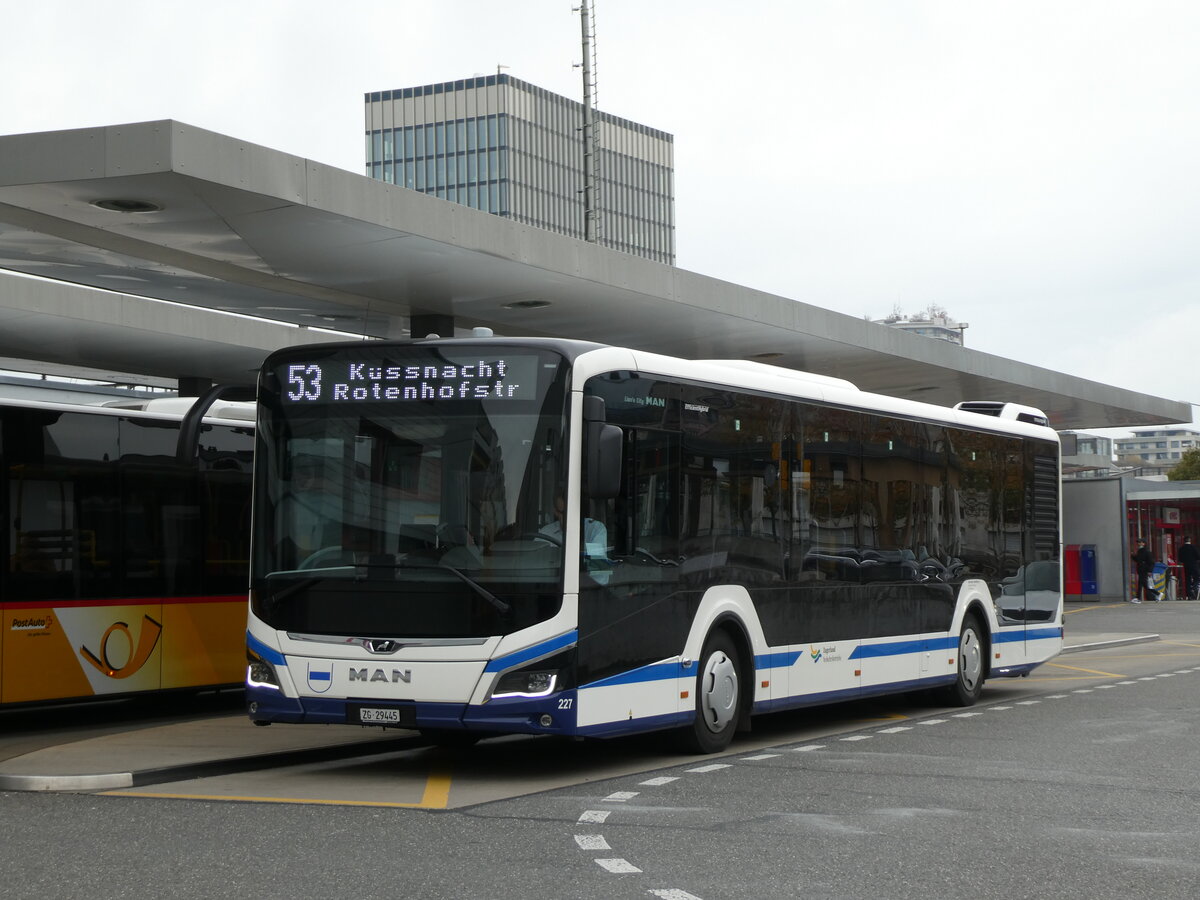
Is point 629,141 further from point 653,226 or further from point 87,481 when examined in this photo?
point 87,481

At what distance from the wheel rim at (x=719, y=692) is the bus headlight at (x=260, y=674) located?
3.00 meters

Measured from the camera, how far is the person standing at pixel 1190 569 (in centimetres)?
4634

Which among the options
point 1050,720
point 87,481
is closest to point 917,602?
point 1050,720

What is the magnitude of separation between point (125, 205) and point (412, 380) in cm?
566

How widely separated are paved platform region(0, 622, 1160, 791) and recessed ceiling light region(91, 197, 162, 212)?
469 centimetres

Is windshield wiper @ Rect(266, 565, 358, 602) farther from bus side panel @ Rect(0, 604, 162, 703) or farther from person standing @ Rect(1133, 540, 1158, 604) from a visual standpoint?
person standing @ Rect(1133, 540, 1158, 604)

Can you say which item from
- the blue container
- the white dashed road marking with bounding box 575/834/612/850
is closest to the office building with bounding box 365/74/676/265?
the blue container

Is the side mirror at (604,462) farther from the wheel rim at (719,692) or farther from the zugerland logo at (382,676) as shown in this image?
the wheel rim at (719,692)

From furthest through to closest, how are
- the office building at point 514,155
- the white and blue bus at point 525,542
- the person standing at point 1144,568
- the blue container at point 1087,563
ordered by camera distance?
the office building at point 514,155, the blue container at point 1087,563, the person standing at point 1144,568, the white and blue bus at point 525,542

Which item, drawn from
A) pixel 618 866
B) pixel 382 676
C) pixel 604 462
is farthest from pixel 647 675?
pixel 618 866

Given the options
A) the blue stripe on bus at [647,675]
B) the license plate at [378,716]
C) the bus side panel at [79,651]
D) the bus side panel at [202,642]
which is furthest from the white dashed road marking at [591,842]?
the bus side panel at [202,642]

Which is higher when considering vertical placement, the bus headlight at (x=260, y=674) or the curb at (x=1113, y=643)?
the bus headlight at (x=260, y=674)

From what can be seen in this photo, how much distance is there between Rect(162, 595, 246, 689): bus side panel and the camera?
15.1 metres

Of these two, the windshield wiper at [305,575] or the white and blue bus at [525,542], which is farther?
the windshield wiper at [305,575]
